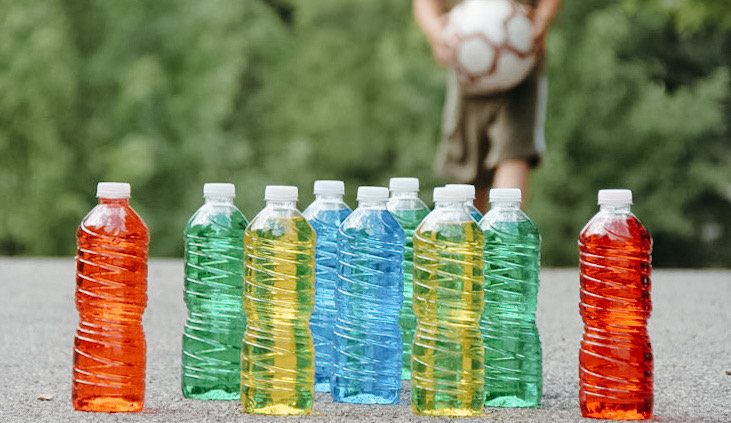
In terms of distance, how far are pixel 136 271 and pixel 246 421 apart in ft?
2.35

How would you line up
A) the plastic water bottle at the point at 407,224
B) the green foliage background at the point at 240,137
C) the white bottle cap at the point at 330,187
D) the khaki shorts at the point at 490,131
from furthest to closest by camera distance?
the green foliage background at the point at 240,137 < the khaki shorts at the point at 490,131 < the plastic water bottle at the point at 407,224 < the white bottle cap at the point at 330,187

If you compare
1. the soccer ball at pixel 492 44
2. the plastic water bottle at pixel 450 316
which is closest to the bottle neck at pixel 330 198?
the plastic water bottle at pixel 450 316

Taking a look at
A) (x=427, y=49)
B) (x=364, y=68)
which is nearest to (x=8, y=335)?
(x=427, y=49)

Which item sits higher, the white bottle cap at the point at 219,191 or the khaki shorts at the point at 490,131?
the khaki shorts at the point at 490,131

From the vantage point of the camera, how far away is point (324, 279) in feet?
15.9

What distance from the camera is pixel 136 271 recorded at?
455 cm

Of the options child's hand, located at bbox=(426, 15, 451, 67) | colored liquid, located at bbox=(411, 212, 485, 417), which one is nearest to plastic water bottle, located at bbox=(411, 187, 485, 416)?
colored liquid, located at bbox=(411, 212, 485, 417)

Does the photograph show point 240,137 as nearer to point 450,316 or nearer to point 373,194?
point 373,194

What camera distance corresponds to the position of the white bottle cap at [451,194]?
430 cm

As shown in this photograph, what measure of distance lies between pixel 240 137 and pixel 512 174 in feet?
70.0

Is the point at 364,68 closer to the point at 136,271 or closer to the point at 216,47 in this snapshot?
the point at 216,47

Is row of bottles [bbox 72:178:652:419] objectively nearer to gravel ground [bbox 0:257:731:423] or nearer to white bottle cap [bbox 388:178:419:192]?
gravel ground [bbox 0:257:731:423]

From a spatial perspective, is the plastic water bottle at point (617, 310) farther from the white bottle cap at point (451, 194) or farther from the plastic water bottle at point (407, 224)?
the plastic water bottle at point (407, 224)

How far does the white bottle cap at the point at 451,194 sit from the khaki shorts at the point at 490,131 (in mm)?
3427
